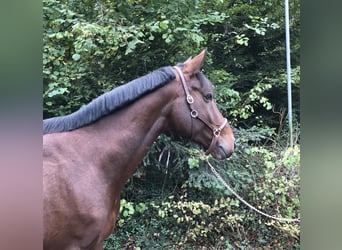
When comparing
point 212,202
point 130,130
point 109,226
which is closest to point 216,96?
point 212,202

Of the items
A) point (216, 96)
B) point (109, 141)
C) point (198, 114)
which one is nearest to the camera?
point (109, 141)

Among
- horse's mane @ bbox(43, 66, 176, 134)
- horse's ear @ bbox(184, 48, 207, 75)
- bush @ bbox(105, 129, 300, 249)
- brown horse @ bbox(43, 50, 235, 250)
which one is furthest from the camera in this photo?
bush @ bbox(105, 129, 300, 249)

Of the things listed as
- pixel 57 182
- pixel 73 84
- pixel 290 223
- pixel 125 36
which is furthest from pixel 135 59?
pixel 290 223

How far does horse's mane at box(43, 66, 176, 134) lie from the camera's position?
5.69ft

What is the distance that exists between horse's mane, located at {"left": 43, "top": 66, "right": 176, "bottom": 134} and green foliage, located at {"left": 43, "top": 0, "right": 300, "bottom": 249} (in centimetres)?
99

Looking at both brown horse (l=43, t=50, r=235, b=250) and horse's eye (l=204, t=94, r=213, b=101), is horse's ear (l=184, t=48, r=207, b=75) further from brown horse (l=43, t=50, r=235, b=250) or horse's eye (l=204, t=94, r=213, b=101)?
horse's eye (l=204, t=94, r=213, b=101)

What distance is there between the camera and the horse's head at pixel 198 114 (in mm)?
1832

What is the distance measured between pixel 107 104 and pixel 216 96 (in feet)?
4.68

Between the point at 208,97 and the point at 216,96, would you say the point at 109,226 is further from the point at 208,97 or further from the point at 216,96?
the point at 216,96

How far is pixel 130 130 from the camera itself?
Result: 69.4 inches

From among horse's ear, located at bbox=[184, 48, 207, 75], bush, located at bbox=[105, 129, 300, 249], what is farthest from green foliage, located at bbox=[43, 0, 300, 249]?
horse's ear, located at bbox=[184, 48, 207, 75]
